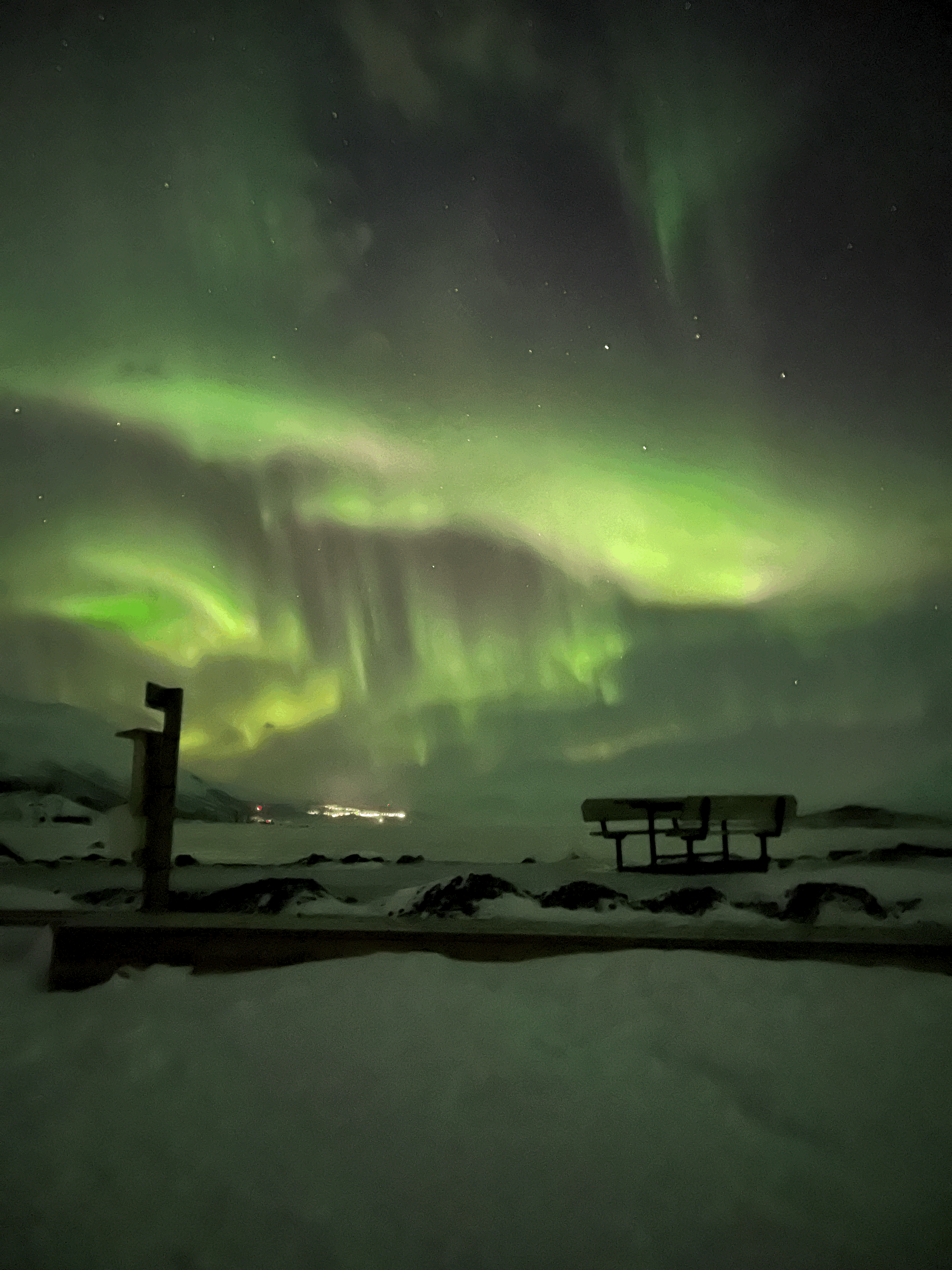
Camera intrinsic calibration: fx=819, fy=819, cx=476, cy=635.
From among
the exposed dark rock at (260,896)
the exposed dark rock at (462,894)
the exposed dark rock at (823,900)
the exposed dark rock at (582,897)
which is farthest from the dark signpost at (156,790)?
the exposed dark rock at (823,900)

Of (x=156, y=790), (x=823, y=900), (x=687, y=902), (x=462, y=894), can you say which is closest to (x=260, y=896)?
(x=462, y=894)

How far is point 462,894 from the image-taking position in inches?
429

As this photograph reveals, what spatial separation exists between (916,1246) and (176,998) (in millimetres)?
3404

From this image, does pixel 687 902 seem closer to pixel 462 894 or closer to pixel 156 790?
pixel 462 894

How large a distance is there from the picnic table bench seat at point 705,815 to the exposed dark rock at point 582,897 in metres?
0.39

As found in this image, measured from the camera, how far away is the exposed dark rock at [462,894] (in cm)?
1047

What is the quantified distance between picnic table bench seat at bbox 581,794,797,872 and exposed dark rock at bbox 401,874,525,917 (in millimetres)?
1779

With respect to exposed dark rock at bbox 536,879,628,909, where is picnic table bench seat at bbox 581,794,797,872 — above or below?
above

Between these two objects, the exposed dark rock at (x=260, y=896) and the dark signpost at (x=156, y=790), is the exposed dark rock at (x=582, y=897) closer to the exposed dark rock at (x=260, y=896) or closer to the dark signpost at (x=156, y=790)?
the exposed dark rock at (x=260, y=896)

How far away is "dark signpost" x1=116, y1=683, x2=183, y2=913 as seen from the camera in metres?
6.09

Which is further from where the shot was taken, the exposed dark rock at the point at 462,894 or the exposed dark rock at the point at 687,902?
the exposed dark rock at the point at 462,894

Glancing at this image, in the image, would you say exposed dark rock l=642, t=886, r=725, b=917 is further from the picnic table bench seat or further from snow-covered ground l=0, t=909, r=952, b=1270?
snow-covered ground l=0, t=909, r=952, b=1270

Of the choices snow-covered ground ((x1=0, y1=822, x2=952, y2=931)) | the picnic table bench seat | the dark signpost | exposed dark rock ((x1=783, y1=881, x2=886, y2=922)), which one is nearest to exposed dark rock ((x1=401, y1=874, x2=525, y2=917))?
snow-covered ground ((x1=0, y1=822, x2=952, y2=931))

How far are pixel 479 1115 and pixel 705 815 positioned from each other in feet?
22.7
